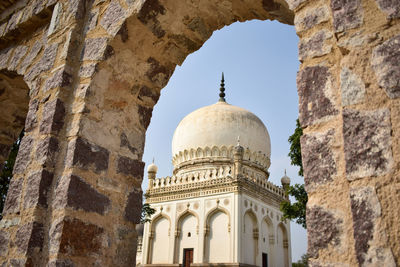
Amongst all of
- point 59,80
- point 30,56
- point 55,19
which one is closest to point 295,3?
point 59,80

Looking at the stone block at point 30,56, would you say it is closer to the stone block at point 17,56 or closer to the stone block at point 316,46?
the stone block at point 17,56

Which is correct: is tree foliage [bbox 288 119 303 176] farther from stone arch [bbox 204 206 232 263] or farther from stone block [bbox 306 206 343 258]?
stone block [bbox 306 206 343 258]

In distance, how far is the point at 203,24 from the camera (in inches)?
107

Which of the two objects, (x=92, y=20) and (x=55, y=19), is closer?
(x=92, y=20)

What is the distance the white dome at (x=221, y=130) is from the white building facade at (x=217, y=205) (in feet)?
0.17

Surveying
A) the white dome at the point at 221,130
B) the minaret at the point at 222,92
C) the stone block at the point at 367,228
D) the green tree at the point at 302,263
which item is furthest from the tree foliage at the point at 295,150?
the green tree at the point at 302,263

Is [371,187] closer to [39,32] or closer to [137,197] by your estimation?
[137,197]

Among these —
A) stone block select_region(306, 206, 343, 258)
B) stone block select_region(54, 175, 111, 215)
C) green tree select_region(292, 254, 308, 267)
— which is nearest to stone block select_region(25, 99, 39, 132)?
stone block select_region(54, 175, 111, 215)

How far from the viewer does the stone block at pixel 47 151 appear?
2.33m

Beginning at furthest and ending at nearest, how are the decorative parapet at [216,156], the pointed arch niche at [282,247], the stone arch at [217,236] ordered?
the decorative parapet at [216,156]
the pointed arch niche at [282,247]
the stone arch at [217,236]

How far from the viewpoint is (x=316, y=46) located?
5.14ft

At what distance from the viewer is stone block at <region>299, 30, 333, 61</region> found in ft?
5.04

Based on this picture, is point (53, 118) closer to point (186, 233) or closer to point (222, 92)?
point (186, 233)

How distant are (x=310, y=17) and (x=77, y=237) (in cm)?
177
